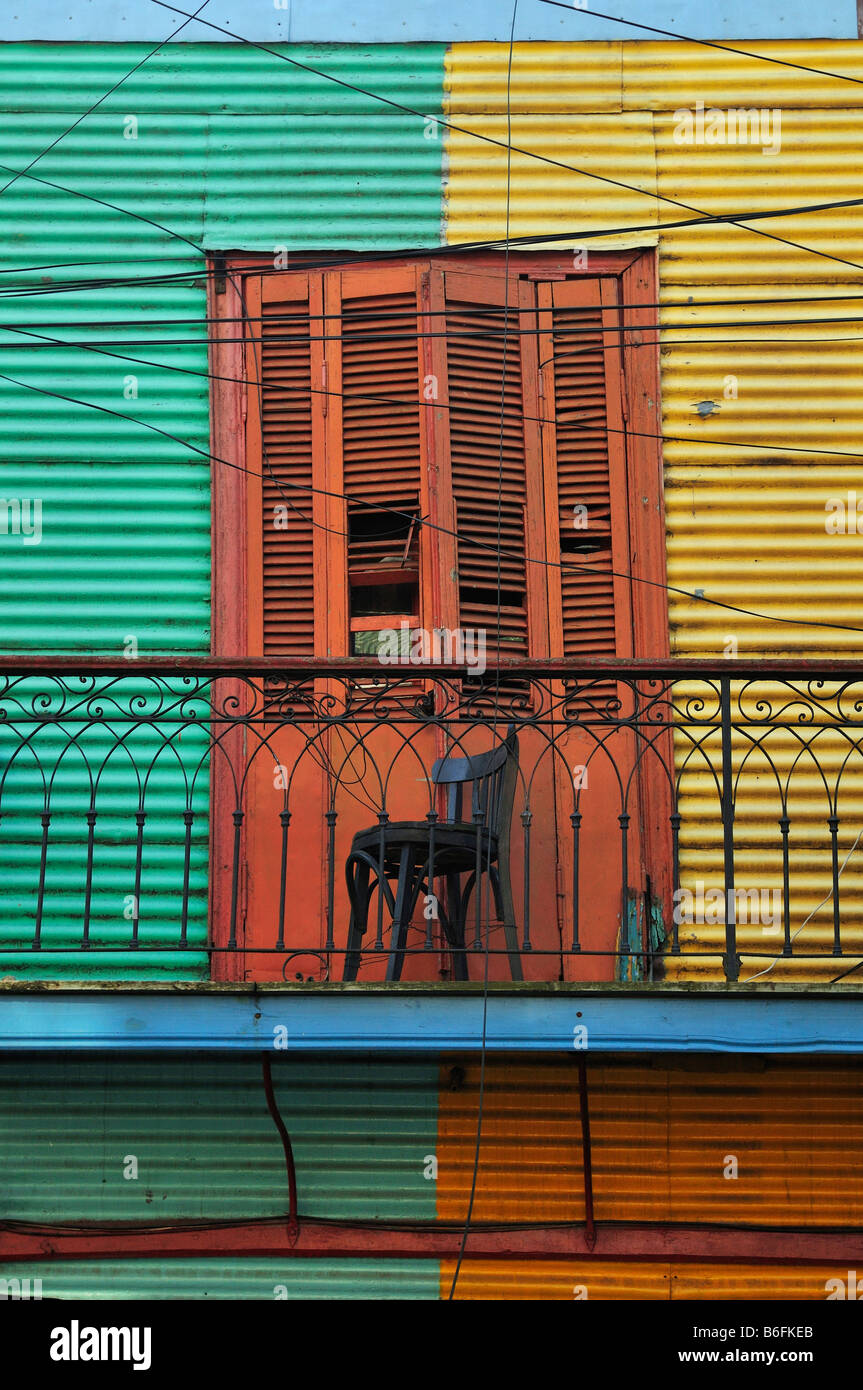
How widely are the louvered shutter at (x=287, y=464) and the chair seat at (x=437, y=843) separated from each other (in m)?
1.30

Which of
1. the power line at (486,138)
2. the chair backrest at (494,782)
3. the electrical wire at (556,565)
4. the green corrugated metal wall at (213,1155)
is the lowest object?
the green corrugated metal wall at (213,1155)

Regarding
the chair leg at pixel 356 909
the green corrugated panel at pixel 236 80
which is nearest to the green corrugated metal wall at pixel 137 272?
the green corrugated panel at pixel 236 80

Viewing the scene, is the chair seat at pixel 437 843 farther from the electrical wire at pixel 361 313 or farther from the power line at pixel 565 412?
the electrical wire at pixel 361 313

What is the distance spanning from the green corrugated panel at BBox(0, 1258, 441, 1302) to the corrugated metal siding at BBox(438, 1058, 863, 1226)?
297 millimetres

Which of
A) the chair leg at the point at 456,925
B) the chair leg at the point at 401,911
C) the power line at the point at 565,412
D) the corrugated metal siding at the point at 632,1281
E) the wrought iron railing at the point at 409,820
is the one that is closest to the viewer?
the chair leg at the point at 401,911

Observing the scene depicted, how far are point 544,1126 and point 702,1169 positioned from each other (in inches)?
25.4

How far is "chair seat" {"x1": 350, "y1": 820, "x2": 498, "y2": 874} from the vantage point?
5734 mm

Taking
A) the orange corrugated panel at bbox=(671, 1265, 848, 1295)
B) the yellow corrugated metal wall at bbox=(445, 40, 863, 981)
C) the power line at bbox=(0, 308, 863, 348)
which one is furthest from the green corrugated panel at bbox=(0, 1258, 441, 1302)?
the power line at bbox=(0, 308, 863, 348)

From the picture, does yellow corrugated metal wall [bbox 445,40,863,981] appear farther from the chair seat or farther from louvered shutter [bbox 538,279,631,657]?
the chair seat

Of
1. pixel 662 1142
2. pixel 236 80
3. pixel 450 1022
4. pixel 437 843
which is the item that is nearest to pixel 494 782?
pixel 437 843

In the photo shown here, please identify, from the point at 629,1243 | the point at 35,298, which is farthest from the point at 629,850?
the point at 35,298

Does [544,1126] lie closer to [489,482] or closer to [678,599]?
[678,599]

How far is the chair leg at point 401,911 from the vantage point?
5.69 m

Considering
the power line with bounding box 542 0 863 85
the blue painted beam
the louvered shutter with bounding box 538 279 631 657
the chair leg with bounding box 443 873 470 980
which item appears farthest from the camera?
the power line with bounding box 542 0 863 85
